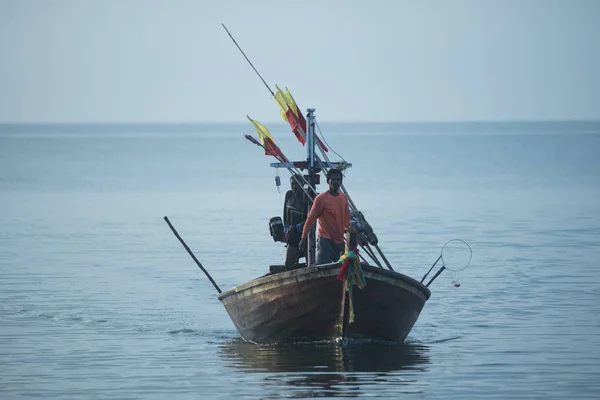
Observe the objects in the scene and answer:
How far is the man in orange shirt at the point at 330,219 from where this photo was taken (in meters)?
18.7

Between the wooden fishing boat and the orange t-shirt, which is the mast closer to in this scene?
the wooden fishing boat

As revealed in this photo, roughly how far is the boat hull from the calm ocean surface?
244mm

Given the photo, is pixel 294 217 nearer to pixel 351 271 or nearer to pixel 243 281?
pixel 351 271

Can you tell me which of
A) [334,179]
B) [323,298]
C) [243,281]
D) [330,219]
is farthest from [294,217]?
[243,281]

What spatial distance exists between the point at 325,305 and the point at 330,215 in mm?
1116

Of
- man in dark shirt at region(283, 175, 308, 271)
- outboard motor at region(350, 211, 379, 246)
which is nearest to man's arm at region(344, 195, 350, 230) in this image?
outboard motor at region(350, 211, 379, 246)

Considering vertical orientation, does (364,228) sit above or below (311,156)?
below

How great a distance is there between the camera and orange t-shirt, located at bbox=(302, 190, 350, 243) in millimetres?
18688

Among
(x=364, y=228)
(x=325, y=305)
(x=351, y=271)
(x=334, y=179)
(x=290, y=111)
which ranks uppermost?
(x=290, y=111)

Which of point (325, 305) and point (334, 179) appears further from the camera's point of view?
point (325, 305)

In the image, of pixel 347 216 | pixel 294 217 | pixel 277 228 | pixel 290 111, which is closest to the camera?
pixel 347 216

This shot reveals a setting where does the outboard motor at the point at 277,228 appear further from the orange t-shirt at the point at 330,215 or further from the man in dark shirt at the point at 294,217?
the orange t-shirt at the point at 330,215

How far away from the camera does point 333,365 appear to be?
18422 millimetres

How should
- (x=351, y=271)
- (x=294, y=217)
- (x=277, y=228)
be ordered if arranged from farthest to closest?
(x=294, y=217) → (x=277, y=228) → (x=351, y=271)
